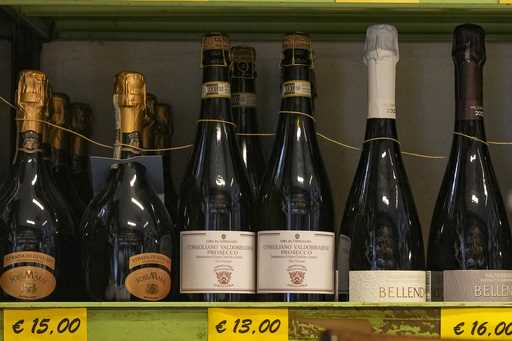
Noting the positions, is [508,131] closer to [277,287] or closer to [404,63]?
[404,63]

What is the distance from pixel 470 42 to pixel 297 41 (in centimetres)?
Answer: 21

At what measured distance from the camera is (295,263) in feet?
3.34

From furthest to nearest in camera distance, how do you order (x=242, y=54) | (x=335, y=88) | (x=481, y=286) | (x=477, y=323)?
(x=335, y=88) < (x=242, y=54) < (x=481, y=286) < (x=477, y=323)

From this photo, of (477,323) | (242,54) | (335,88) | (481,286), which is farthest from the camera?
(335,88)

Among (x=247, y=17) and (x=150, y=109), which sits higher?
(x=247, y=17)

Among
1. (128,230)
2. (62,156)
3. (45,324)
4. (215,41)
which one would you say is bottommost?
(45,324)

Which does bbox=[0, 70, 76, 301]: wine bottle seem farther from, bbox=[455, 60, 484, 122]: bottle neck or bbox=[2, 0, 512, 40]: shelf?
bbox=[455, 60, 484, 122]: bottle neck

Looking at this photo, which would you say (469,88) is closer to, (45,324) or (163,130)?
(163,130)

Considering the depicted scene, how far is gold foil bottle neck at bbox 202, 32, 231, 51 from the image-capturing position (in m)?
1.10

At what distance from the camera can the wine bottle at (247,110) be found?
123cm

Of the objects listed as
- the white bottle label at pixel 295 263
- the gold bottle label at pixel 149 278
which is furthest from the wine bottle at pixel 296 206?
the gold bottle label at pixel 149 278

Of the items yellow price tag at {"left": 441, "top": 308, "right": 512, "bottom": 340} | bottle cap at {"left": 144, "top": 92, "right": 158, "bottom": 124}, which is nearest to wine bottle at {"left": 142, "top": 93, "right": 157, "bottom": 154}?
bottle cap at {"left": 144, "top": 92, "right": 158, "bottom": 124}

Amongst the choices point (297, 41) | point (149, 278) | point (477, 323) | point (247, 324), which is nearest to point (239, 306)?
point (247, 324)

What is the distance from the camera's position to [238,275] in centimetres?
102
